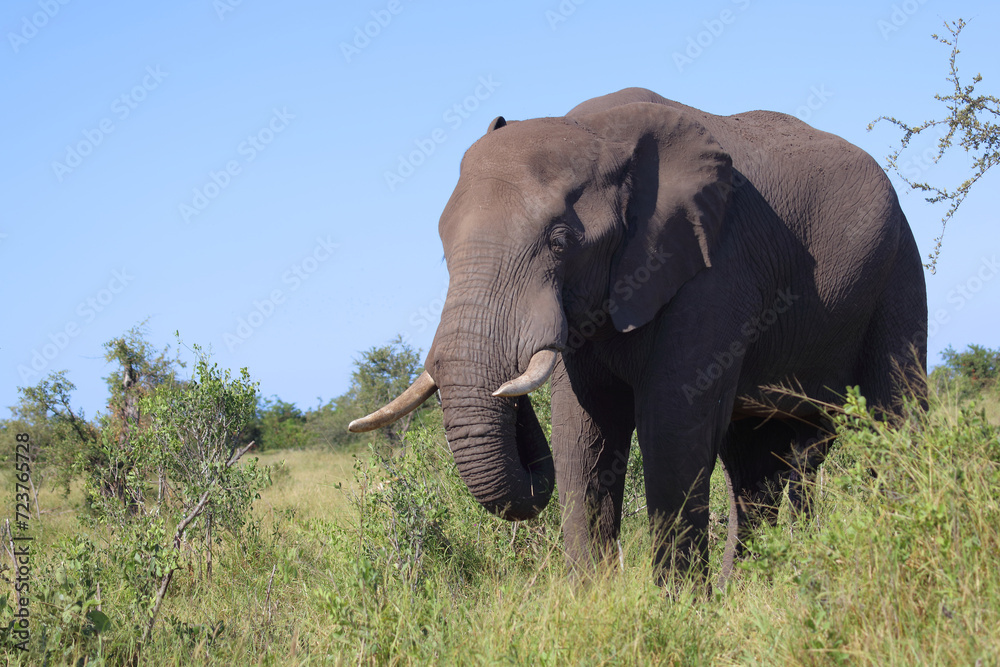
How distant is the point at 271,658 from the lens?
405 cm

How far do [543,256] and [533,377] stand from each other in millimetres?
645

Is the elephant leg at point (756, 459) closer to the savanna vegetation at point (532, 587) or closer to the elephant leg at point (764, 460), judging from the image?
the elephant leg at point (764, 460)

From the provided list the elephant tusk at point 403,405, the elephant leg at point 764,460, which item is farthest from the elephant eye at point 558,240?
the elephant leg at point 764,460

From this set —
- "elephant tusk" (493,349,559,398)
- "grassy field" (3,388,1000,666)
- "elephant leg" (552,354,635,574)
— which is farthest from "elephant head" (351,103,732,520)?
"grassy field" (3,388,1000,666)

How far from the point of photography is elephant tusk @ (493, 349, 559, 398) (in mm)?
4160

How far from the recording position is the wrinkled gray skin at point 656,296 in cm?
441

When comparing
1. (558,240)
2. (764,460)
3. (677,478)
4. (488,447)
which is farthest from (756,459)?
(488,447)

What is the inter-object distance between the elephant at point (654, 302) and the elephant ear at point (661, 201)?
0.01m

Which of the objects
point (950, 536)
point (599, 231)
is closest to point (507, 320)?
point (599, 231)

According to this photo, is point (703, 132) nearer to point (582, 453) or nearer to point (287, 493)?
point (582, 453)

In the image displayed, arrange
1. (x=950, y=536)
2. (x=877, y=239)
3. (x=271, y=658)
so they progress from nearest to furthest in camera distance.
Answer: (x=950, y=536) → (x=271, y=658) → (x=877, y=239)

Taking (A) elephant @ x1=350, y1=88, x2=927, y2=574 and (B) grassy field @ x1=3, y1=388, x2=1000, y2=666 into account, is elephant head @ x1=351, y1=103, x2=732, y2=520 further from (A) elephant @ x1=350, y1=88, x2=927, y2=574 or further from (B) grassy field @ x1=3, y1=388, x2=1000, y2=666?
(B) grassy field @ x1=3, y1=388, x2=1000, y2=666

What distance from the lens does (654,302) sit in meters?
4.88

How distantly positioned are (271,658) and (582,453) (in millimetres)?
2201
